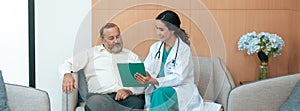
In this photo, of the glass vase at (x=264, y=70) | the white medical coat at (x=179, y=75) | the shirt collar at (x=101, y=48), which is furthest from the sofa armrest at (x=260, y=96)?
the shirt collar at (x=101, y=48)

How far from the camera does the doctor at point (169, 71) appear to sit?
103 inches

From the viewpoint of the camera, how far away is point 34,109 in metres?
2.38

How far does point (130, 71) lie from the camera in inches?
99.4

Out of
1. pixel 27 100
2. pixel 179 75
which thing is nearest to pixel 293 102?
pixel 179 75

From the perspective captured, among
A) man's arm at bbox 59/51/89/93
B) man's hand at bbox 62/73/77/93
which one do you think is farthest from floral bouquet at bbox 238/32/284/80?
man's hand at bbox 62/73/77/93

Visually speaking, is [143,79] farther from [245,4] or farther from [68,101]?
[245,4]

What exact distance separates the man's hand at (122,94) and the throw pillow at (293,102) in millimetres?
934

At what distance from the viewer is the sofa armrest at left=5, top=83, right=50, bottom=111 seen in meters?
2.38

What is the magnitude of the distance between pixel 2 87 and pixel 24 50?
3.59ft

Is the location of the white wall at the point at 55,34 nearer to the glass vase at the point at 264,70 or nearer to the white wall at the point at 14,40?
the white wall at the point at 14,40

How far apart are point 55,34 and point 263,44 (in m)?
1.57

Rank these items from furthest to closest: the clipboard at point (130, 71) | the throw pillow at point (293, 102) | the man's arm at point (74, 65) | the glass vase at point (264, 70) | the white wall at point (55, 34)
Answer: the white wall at point (55, 34), the glass vase at point (264, 70), the man's arm at point (74, 65), the clipboard at point (130, 71), the throw pillow at point (293, 102)

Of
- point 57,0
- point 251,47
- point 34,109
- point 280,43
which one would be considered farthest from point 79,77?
point 280,43

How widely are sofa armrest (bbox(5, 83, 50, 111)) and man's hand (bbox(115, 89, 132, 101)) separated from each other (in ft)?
1.63
